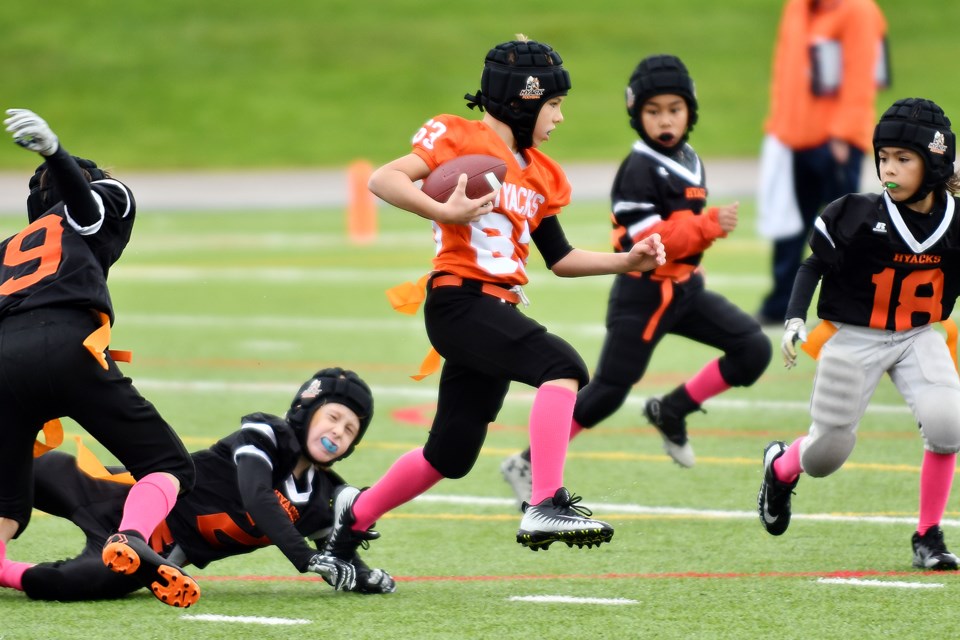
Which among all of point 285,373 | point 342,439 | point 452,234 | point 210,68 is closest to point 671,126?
point 452,234

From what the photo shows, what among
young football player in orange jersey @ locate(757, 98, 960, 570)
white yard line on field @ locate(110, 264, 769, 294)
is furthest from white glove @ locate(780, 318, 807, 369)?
white yard line on field @ locate(110, 264, 769, 294)

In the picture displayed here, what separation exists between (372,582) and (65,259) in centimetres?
147

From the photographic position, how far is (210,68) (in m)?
36.7

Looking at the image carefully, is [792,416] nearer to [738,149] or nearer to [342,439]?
[342,439]

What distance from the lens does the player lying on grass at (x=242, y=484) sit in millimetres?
5383

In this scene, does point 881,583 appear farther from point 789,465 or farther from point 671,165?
point 671,165

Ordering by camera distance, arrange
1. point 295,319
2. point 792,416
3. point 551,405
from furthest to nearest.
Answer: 1. point 295,319
2. point 792,416
3. point 551,405

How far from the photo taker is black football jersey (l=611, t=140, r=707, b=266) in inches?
277

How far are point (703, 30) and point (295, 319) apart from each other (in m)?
26.0

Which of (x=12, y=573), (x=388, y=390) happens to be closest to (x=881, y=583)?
(x=12, y=573)

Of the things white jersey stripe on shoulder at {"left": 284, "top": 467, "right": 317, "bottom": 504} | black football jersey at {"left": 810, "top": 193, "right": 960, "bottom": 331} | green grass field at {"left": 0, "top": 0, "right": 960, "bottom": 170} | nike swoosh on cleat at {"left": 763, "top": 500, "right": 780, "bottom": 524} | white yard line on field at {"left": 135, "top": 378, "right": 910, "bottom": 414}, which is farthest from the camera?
green grass field at {"left": 0, "top": 0, "right": 960, "bottom": 170}

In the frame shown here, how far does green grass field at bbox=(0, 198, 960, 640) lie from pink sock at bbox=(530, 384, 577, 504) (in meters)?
0.37

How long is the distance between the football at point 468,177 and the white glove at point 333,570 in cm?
124

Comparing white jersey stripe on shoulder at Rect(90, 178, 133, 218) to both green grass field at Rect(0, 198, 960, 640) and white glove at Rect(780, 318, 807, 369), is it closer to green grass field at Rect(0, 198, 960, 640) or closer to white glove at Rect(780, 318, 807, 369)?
green grass field at Rect(0, 198, 960, 640)
